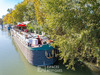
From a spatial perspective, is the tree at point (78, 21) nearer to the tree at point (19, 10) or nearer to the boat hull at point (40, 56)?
the boat hull at point (40, 56)

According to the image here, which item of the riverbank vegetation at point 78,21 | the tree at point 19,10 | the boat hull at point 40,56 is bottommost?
the boat hull at point 40,56

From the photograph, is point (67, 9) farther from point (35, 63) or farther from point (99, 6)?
point (35, 63)

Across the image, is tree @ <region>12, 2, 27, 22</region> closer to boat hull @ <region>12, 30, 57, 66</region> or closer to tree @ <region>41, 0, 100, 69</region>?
boat hull @ <region>12, 30, 57, 66</region>

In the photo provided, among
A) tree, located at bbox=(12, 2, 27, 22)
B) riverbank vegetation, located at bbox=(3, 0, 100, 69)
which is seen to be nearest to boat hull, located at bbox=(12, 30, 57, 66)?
riverbank vegetation, located at bbox=(3, 0, 100, 69)

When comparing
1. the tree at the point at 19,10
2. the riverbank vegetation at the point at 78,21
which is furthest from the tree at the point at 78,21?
the tree at the point at 19,10

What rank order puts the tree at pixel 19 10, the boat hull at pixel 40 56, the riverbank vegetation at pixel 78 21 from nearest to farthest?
the riverbank vegetation at pixel 78 21, the boat hull at pixel 40 56, the tree at pixel 19 10

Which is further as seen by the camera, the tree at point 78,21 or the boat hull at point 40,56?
the boat hull at point 40,56

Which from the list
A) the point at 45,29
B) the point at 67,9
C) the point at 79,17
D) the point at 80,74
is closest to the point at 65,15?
the point at 67,9

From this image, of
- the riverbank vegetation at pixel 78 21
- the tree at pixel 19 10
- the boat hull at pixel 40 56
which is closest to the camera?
the riverbank vegetation at pixel 78 21

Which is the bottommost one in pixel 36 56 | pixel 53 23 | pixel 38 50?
pixel 36 56

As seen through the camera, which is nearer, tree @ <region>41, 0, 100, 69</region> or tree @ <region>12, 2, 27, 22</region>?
tree @ <region>41, 0, 100, 69</region>

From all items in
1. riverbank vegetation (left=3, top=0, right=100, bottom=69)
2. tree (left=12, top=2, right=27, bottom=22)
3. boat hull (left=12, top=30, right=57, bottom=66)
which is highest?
tree (left=12, top=2, right=27, bottom=22)

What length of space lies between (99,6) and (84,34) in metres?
1.72

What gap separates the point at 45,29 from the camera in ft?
26.5
